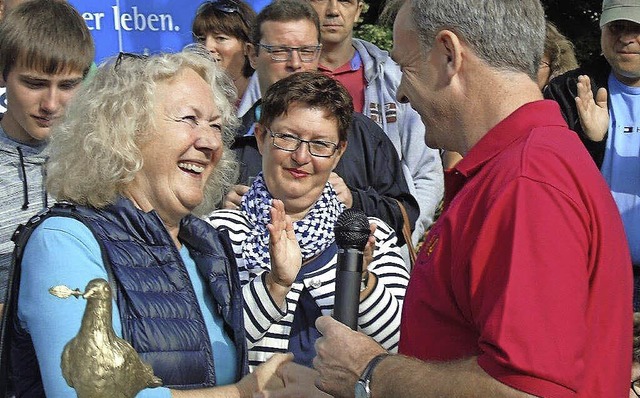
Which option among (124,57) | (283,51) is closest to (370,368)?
(124,57)

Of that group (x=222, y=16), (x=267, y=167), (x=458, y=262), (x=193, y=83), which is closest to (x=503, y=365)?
(x=458, y=262)

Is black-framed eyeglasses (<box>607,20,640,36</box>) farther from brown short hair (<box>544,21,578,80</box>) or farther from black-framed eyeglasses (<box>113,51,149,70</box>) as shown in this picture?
black-framed eyeglasses (<box>113,51,149,70</box>)

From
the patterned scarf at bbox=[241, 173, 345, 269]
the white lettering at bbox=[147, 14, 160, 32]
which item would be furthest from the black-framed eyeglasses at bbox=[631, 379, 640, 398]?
the white lettering at bbox=[147, 14, 160, 32]

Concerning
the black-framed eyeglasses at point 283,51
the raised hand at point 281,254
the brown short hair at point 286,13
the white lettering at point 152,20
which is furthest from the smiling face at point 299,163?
the white lettering at point 152,20

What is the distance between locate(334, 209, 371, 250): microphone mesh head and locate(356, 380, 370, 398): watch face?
54cm

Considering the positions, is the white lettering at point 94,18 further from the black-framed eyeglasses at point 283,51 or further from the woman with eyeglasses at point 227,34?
the black-framed eyeglasses at point 283,51

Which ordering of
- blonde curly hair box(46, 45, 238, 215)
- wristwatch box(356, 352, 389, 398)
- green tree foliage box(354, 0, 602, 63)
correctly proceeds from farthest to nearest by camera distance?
green tree foliage box(354, 0, 602, 63), blonde curly hair box(46, 45, 238, 215), wristwatch box(356, 352, 389, 398)

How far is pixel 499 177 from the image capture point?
87.7 inches

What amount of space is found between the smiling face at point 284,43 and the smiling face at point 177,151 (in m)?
1.76

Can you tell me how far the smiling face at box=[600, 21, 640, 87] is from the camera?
543 cm

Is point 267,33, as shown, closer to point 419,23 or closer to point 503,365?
point 419,23

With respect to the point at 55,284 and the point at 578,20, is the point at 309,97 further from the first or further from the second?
the point at 578,20

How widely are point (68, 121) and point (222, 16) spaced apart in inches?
106

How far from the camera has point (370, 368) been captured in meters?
2.39
